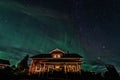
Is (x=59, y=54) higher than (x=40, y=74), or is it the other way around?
(x=59, y=54)

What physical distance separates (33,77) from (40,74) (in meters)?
2.10

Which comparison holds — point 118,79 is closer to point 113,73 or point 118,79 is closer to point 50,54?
point 113,73

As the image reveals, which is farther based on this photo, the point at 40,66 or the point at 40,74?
the point at 40,66

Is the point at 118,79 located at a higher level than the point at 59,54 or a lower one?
lower

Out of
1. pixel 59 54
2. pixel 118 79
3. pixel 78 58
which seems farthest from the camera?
pixel 59 54

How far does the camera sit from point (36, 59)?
143 feet

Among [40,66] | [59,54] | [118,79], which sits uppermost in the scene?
[59,54]

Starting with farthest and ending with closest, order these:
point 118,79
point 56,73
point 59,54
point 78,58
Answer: point 59,54, point 78,58, point 56,73, point 118,79

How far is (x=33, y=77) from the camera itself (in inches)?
1375

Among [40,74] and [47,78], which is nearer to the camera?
[47,78]

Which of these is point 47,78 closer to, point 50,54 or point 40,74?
point 40,74

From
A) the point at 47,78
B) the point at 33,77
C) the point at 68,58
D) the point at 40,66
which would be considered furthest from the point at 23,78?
the point at 68,58

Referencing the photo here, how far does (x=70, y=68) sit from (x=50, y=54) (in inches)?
290

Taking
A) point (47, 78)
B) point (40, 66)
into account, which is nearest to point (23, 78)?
point (47, 78)
